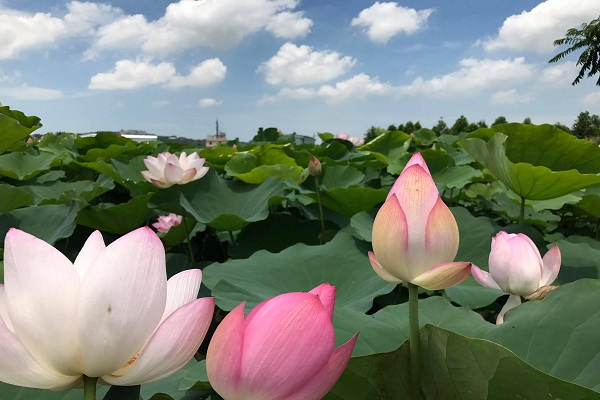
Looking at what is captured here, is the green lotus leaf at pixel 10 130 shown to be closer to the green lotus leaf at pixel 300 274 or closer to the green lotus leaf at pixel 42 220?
the green lotus leaf at pixel 42 220

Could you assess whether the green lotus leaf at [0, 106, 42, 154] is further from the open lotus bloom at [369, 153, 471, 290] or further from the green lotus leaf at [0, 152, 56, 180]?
the open lotus bloom at [369, 153, 471, 290]

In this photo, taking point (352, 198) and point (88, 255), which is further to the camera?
point (352, 198)

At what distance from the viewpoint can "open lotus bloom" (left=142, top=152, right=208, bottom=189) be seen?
5.53ft

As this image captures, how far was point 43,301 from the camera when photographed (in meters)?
0.35

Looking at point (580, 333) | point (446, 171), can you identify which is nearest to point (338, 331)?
point (580, 333)

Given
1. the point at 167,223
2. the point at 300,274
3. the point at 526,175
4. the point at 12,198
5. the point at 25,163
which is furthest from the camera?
the point at 25,163

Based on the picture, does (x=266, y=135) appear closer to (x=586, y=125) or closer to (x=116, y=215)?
(x=116, y=215)

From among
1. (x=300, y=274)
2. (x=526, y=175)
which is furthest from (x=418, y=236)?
(x=526, y=175)

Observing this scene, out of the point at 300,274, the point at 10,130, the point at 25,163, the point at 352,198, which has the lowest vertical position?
the point at 300,274

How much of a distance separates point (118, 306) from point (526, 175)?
133 centimetres

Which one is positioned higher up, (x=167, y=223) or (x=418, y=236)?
(x=418, y=236)

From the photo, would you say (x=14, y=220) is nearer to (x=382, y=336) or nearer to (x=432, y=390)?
(x=382, y=336)

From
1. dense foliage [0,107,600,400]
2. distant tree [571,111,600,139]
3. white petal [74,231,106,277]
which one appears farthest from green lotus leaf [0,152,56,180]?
distant tree [571,111,600,139]

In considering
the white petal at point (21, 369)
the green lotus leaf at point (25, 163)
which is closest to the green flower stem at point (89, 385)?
the white petal at point (21, 369)
